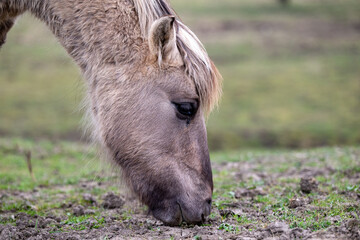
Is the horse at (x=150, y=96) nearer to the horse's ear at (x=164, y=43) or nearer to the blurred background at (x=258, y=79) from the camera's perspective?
the horse's ear at (x=164, y=43)

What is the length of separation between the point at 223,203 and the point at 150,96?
1.98 m

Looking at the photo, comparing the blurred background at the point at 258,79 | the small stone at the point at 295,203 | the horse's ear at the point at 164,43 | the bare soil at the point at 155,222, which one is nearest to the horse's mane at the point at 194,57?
the horse's ear at the point at 164,43

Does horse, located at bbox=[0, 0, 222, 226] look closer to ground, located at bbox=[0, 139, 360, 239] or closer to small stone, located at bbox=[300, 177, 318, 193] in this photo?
ground, located at bbox=[0, 139, 360, 239]

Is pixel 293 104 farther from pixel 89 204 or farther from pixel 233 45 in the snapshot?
pixel 89 204

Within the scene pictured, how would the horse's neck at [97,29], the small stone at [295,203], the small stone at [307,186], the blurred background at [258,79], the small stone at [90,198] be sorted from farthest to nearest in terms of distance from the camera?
the blurred background at [258,79]
the small stone at [90,198]
the small stone at [307,186]
the small stone at [295,203]
the horse's neck at [97,29]

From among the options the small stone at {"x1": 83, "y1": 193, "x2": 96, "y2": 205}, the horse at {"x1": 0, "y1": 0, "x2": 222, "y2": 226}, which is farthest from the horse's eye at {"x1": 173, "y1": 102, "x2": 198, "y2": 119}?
the small stone at {"x1": 83, "y1": 193, "x2": 96, "y2": 205}

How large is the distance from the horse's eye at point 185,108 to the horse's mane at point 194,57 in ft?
0.49

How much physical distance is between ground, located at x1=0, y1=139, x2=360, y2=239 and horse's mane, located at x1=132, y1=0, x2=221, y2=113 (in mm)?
1375

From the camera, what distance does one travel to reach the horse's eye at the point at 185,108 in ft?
14.7

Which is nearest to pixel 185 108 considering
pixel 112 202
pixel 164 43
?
pixel 164 43

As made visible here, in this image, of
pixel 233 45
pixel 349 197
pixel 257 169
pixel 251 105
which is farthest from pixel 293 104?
pixel 349 197

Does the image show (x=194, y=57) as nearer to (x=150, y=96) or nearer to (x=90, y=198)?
(x=150, y=96)

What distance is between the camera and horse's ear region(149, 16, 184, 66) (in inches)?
169

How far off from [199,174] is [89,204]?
250cm
